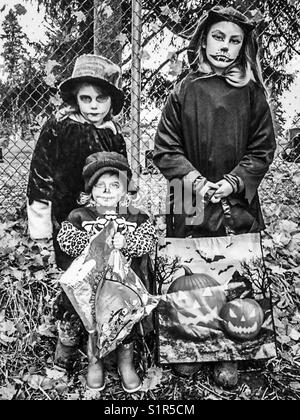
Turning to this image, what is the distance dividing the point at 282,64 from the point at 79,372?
2.08 m

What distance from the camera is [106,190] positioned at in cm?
256

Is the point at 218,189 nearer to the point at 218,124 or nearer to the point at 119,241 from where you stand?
the point at 218,124

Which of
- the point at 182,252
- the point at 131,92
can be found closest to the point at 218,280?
the point at 182,252

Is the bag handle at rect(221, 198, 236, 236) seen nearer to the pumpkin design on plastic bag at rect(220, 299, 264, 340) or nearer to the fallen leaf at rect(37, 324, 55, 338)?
the pumpkin design on plastic bag at rect(220, 299, 264, 340)

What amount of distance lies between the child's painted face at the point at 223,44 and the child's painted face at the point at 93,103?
60 centimetres

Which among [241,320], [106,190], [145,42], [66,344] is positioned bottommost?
[66,344]

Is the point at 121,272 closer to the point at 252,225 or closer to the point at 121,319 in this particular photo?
the point at 121,319

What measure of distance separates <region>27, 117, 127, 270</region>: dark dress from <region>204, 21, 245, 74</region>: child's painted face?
657 mm

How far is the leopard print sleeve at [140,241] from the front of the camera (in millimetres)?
2521

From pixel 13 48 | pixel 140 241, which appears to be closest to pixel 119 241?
pixel 140 241

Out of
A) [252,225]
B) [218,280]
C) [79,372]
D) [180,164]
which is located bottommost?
[79,372]

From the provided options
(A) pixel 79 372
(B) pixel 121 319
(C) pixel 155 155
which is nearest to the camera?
(B) pixel 121 319

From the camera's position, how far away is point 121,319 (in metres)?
2.36

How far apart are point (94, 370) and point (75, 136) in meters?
1.22
